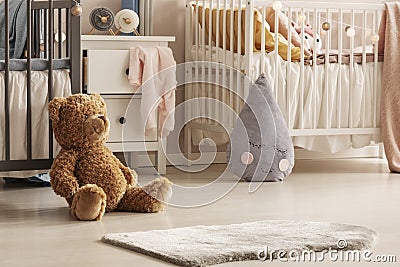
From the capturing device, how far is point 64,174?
280 centimetres

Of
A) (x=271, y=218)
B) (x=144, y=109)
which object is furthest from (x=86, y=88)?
(x=271, y=218)

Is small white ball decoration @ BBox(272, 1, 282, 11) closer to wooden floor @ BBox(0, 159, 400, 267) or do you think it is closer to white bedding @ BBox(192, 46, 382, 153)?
white bedding @ BBox(192, 46, 382, 153)

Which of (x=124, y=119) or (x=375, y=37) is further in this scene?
(x=375, y=37)

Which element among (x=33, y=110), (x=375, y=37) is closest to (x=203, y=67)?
(x=375, y=37)

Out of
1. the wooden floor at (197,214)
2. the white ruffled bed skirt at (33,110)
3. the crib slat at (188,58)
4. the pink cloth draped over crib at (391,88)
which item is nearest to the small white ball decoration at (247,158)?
the wooden floor at (197,214)

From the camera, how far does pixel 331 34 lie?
4.54 metres

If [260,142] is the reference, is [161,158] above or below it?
below

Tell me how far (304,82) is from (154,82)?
0.69 metres

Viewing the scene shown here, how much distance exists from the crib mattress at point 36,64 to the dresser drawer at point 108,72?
49 centimetres

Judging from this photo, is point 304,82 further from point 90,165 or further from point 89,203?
point 89,203

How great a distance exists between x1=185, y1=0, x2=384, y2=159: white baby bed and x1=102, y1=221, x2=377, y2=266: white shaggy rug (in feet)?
4.26

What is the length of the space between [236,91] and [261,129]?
267 mm

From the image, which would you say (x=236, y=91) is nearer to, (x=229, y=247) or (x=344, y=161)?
(x=344, y=161)

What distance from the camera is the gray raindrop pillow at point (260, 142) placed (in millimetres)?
3580
